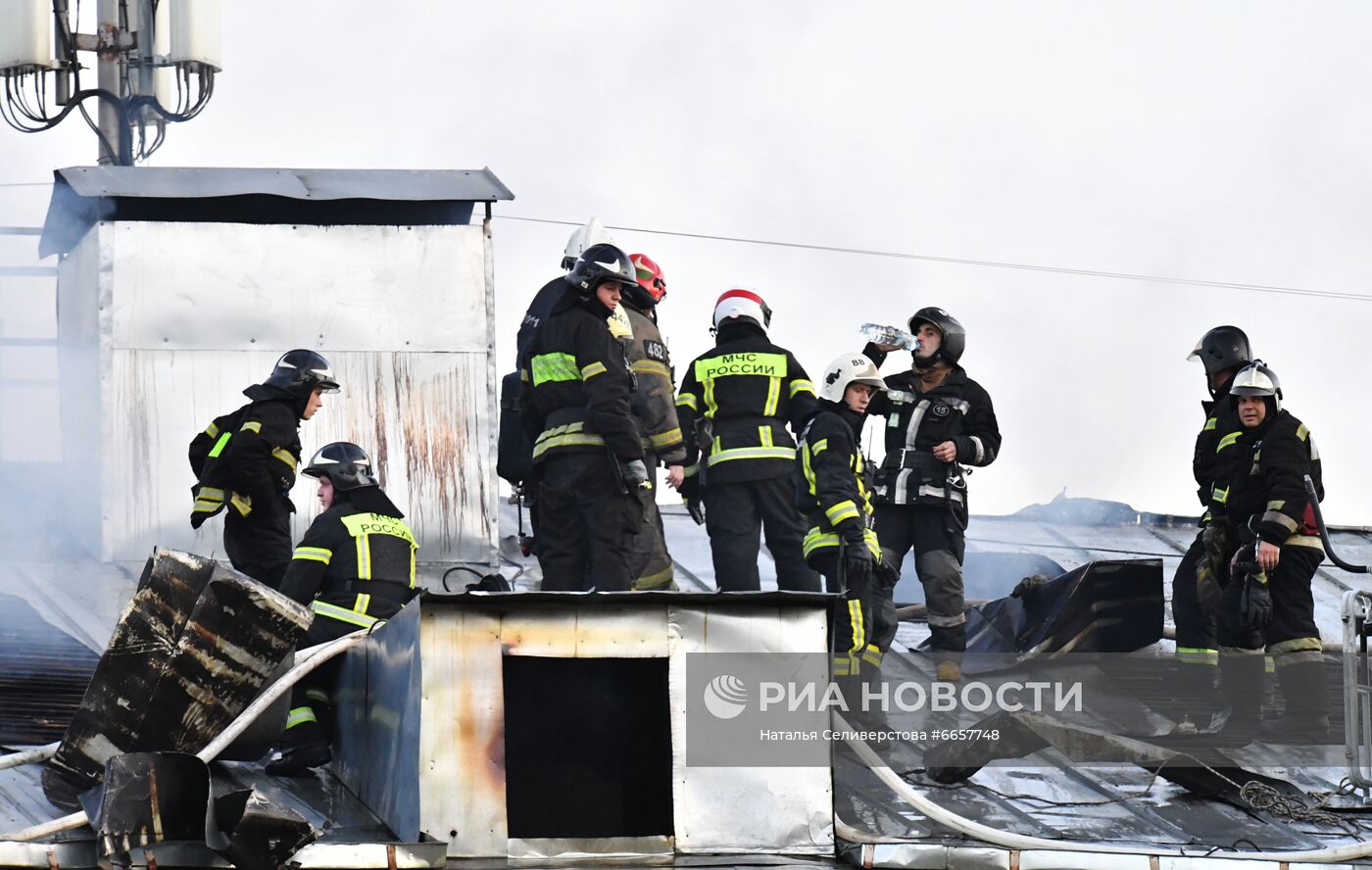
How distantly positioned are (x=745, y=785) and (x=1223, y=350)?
4558 millimetres

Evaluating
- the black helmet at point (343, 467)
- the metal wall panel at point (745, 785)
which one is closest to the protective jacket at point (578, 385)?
the black helmet at point (343, 467)

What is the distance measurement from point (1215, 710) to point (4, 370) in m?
8.40

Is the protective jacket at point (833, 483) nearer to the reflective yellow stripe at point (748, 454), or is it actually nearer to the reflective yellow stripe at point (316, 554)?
the reflective yellow stripe at point (748, 454)

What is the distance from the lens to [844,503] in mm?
8727

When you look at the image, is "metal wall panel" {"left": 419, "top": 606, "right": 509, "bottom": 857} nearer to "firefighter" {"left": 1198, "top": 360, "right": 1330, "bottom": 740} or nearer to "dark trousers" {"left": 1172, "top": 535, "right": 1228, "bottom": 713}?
"firefighter" {"left": 1198, "top": 360, "right": 1330, "bottom": 740}

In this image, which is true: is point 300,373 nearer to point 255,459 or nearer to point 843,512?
point 255,459

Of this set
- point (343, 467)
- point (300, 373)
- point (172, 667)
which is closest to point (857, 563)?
point (343, 467)

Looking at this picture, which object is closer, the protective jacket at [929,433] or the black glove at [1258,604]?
the black glove at [1258,604]

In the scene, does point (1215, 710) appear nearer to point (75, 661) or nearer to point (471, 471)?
point (471, 471)

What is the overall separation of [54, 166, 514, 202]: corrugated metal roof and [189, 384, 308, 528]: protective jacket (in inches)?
119

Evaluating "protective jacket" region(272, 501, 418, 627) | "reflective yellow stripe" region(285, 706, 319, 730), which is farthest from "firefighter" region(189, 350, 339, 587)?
"reflective yellow stripe" region(285, 706, 319, 730)

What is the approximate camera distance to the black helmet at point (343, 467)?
7980 millimetres

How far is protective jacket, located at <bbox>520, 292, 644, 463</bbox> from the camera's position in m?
8.66

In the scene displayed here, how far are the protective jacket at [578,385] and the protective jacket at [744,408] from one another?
91cm
